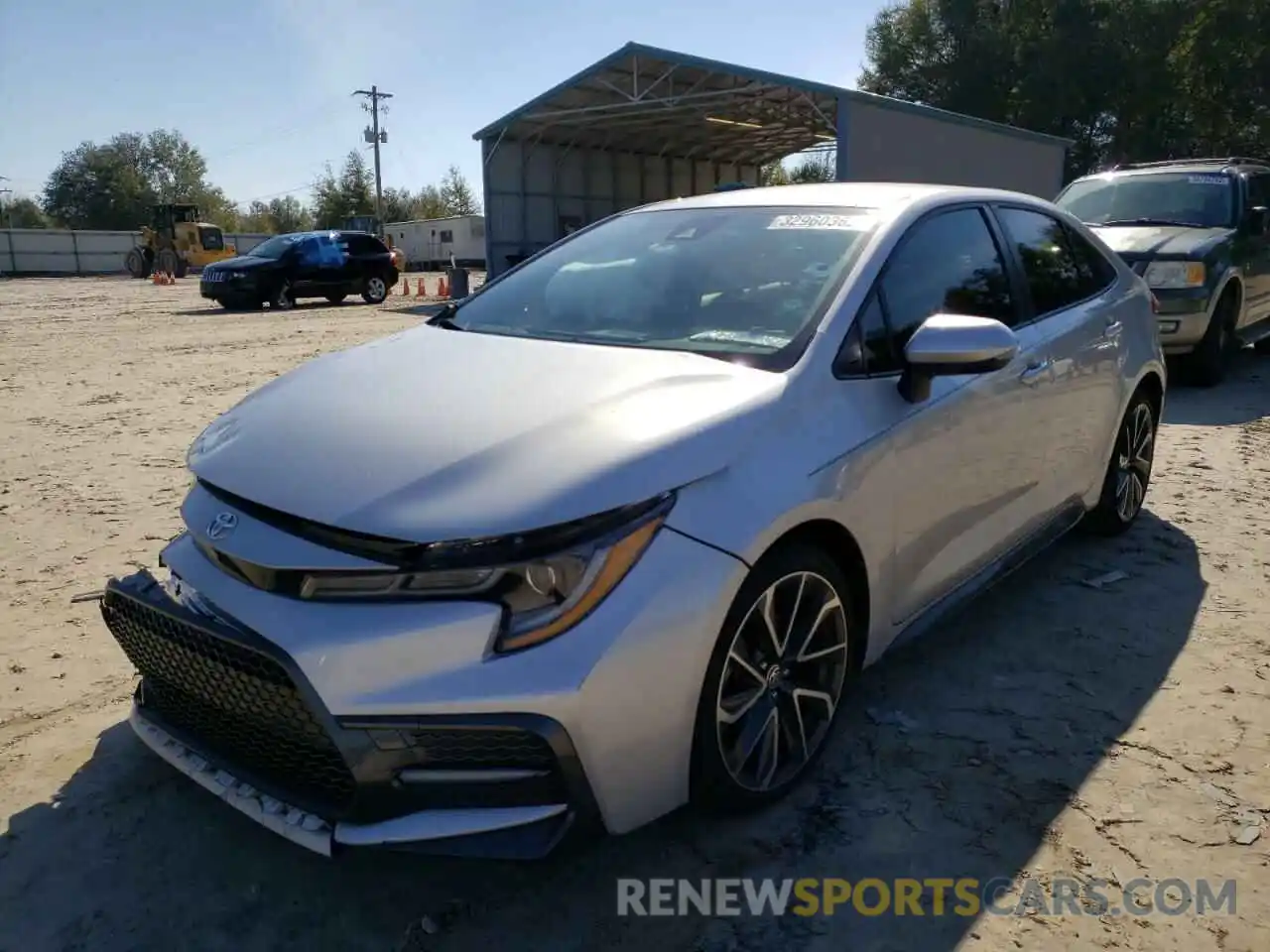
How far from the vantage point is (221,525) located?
223cm

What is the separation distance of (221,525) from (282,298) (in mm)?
18887

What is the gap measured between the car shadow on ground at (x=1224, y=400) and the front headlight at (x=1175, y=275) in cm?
96

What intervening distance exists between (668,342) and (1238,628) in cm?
253

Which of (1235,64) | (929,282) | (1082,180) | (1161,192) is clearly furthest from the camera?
(1235,64)

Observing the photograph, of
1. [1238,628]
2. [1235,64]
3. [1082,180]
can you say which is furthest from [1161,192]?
[1235,64]

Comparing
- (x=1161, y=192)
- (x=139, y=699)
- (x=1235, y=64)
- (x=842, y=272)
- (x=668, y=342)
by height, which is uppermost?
(x=1235, y=64)

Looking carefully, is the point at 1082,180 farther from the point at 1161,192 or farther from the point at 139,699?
the point at 139,699

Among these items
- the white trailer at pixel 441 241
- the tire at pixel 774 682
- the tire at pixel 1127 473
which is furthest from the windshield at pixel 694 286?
the white trailer at pixel 441 241

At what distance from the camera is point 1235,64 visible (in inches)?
1243

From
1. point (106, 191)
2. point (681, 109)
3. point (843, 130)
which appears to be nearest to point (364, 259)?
point (681, 109)

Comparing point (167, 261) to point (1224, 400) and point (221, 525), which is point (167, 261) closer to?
point (1224, 400)

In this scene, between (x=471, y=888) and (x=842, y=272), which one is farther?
(x=842, y=272)

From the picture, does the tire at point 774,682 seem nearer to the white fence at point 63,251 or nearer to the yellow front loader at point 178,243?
the yellow front loader at point 178,243

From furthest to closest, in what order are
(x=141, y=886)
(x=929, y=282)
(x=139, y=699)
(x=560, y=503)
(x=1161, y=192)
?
1. (x=1161, y=192)
2. (x=929, y=282)
3. (x=139, y=699)
4. (x=141, y=886)
5. (x=560, y=503)
